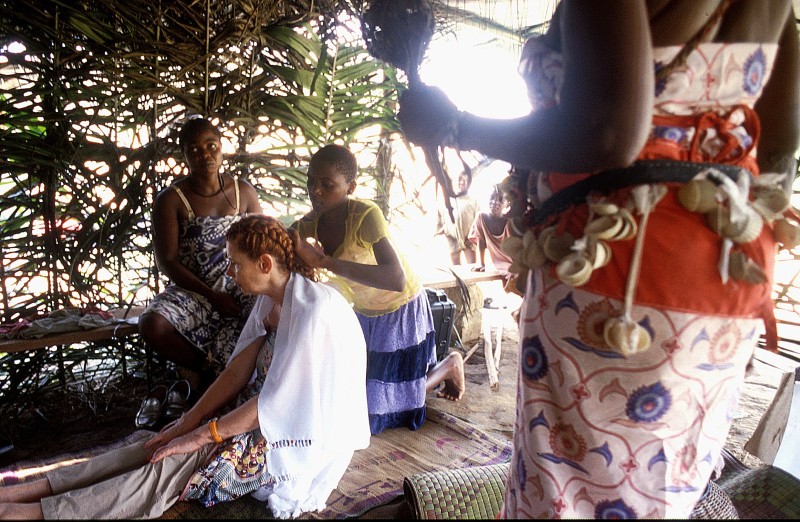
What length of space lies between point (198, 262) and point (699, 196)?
293cm

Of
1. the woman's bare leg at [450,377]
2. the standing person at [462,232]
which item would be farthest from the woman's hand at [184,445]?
the standing person at [462,232]

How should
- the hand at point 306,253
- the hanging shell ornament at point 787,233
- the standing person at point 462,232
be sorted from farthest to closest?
the standing person at point 462,232 < the hand at point 306,253 < the hanging shell ornament at point 787,233

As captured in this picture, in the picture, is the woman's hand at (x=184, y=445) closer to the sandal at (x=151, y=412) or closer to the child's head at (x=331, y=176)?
the sandal at (x=151, y=412)

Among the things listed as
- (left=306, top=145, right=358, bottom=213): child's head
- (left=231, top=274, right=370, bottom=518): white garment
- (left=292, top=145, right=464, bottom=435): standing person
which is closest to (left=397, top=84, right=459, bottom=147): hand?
(left=231, top=274, right=370, bottom=518): white garment

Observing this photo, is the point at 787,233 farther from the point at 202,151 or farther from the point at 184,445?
the point at 202,151

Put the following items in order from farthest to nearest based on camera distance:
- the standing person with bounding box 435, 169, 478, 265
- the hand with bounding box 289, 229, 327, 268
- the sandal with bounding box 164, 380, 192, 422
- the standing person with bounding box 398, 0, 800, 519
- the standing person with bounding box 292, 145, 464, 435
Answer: the standing person with bounding box 435, 169, 478, 265, the sandal with bounding box 164, 380, 192, 422, the standing person with bounding box 292, 145, 464, 435, the hand with bounding box 289, 229, 327, 268, the standing person with bounding box 398, 0, 800, 519

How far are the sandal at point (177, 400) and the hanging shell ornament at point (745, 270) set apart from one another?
110 inches

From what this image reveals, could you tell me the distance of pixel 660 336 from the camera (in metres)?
0.86

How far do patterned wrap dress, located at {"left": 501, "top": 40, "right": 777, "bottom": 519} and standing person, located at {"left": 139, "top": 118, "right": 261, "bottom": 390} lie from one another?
2486 millimetres

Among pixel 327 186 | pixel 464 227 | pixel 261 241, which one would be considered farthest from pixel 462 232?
pixel 261 241

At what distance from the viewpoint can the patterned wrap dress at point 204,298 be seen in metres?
3.09

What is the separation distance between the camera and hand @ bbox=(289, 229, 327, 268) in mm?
2168

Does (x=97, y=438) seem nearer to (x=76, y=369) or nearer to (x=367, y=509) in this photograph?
(x=76, y=369)

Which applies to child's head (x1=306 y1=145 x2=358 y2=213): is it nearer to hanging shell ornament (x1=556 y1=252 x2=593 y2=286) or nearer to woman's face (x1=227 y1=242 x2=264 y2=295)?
woman's face (x1=227 y1=242 x2=264 y2=295)
